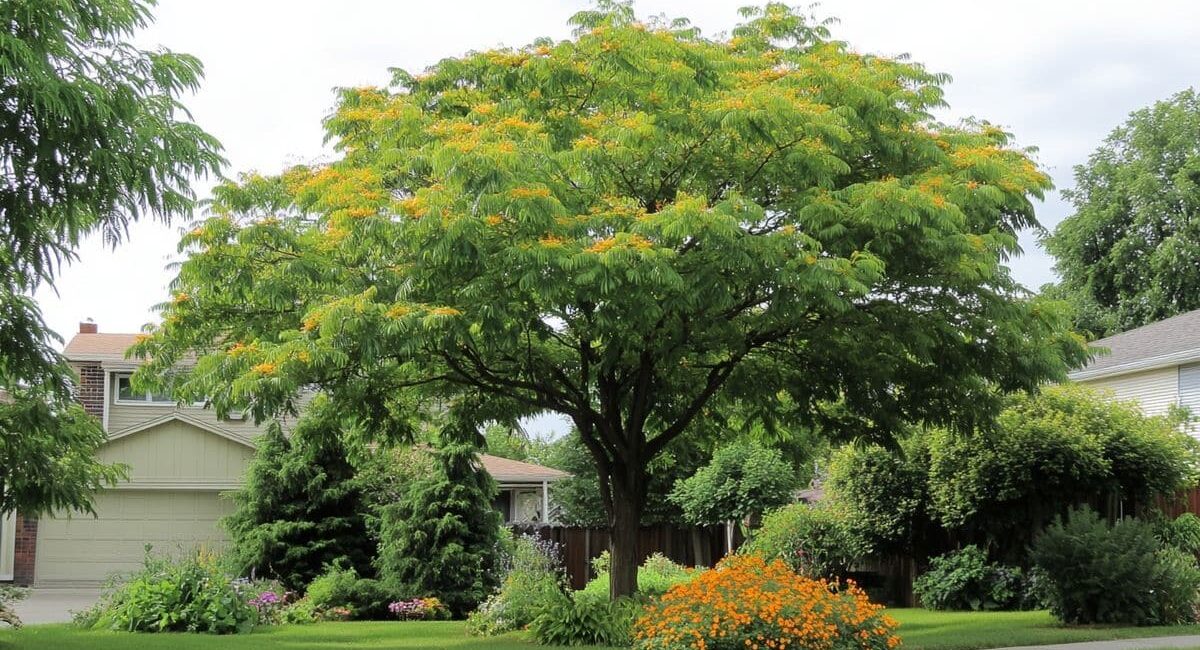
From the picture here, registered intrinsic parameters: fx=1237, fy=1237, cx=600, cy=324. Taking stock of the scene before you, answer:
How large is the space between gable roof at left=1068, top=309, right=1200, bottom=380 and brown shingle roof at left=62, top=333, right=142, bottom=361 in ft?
81.4

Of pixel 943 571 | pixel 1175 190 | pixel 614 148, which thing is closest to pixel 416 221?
pixel 614 148

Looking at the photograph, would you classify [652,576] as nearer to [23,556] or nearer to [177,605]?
[177,605]

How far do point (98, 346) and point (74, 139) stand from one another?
27.8 m

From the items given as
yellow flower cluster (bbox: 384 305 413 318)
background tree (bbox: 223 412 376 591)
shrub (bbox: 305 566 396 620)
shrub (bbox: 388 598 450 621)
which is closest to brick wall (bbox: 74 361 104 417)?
background tree (bbox: 223 412 376 591)

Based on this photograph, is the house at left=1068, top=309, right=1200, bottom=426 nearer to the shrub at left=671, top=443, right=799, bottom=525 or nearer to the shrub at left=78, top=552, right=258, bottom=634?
the shrub at left=671, top=443, right=799, bottom=525

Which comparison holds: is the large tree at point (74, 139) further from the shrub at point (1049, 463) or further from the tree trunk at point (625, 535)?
the shrub at point (1049, 463)

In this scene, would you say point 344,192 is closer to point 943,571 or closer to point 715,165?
point 715,165

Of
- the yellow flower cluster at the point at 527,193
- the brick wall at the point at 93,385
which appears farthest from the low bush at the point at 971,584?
the brick wall at the point at 93,385

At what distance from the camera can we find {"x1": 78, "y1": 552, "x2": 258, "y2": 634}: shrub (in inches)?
744

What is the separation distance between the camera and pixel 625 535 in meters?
17.1

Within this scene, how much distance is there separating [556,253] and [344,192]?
2656mm

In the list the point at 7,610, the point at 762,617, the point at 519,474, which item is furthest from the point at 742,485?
the point at 762,617

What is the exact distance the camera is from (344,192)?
42.6 feet

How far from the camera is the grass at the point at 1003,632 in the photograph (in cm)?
1511
